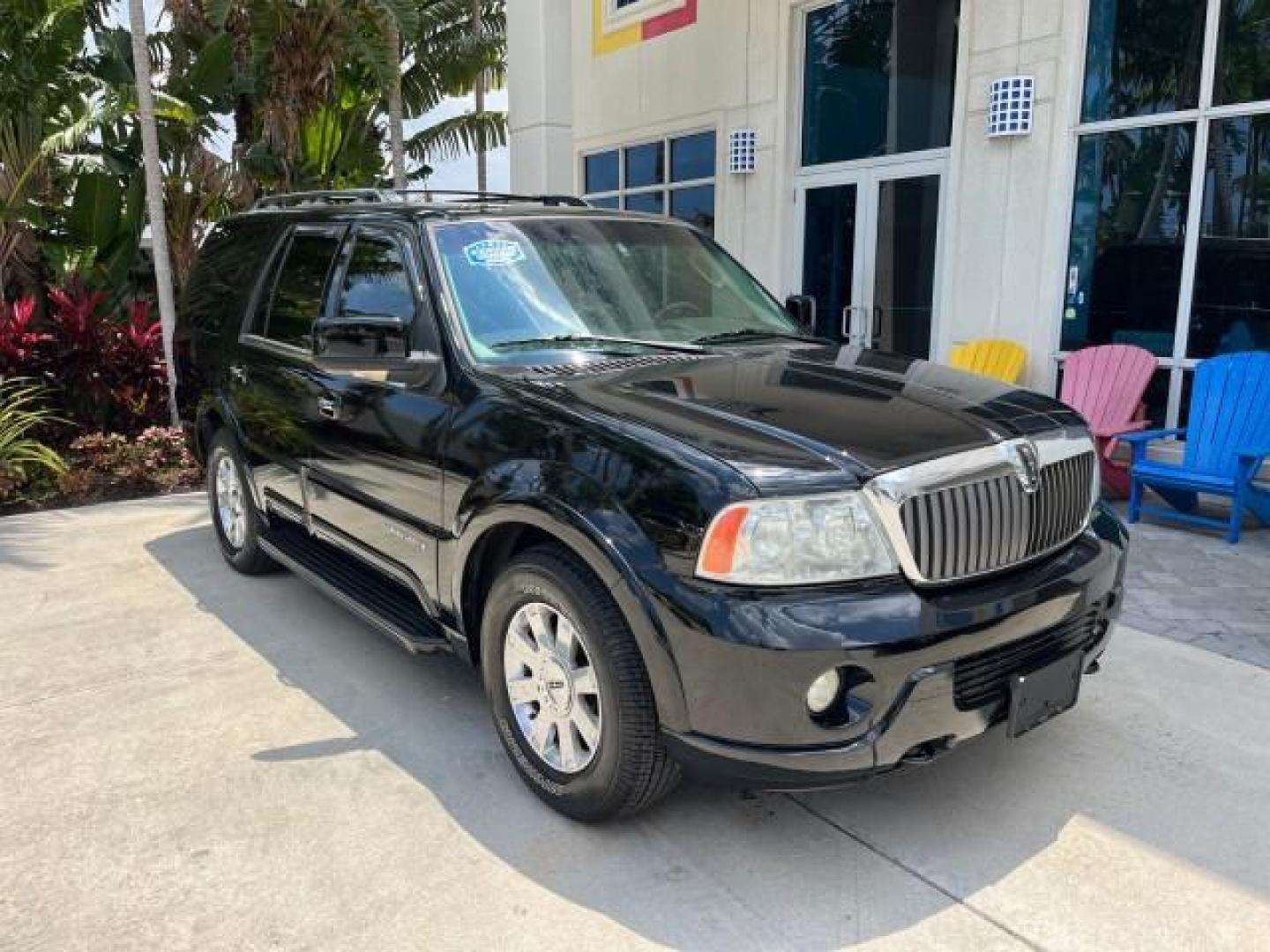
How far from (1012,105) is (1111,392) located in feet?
7.49

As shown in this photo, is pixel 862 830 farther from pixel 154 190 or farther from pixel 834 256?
pixel 154 190

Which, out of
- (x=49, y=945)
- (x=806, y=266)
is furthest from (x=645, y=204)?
(x=49, y=945)

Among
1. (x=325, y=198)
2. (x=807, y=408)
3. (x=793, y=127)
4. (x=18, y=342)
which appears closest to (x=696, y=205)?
(x=793, y=127)

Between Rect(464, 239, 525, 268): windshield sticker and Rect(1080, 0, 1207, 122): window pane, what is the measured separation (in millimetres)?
5359

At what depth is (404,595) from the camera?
3.89 m

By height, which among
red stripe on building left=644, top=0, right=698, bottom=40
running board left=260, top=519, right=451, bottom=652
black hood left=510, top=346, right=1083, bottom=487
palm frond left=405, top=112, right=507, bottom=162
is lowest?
running board left=260, top=519, right=451, bottom=652

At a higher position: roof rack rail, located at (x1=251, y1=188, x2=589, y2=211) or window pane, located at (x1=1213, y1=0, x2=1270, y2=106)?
→ window pane, located at (x1=1213, y1=0, x2=1270, y2=106)

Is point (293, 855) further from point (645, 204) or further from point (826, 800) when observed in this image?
point (645, 204)

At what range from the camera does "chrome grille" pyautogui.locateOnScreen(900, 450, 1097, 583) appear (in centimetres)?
263

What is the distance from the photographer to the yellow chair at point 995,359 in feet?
24.7

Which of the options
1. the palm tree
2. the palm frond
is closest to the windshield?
the palm tree

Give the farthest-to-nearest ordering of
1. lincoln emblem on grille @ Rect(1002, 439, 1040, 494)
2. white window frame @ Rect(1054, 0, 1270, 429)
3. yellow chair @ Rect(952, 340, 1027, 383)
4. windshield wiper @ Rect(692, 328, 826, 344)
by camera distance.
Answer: yellow chair @ Rect(952, 340, 1027, 383)
white window frame @ Rect(1054, 0, 1270, 429)
windshield wiper @ Rect(692, 328, 826, 344)
lincoln emblem on grille @ Rect(1002, 439, 1040, 494)

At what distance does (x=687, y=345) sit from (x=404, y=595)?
58.0 inches

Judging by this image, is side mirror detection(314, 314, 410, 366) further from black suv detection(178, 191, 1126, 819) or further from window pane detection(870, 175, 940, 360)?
window pane detection(870, 175, 940, 360)
